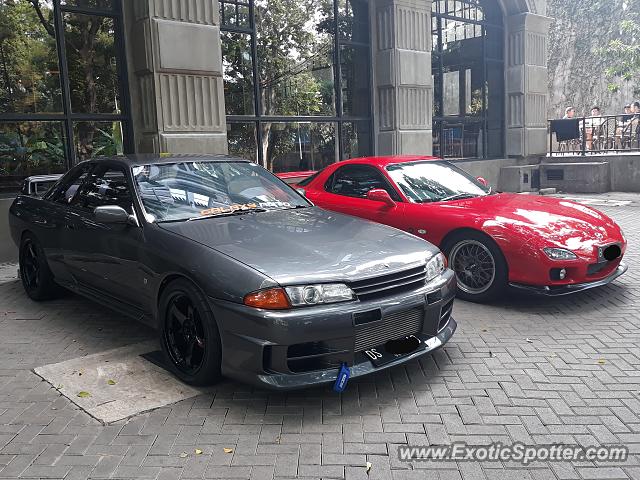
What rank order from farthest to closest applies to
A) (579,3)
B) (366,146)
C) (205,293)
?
(579,3) → (366,146) → (205,293)

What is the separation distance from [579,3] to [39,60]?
31480 mm

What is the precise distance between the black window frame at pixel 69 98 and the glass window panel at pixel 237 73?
1.93 metres

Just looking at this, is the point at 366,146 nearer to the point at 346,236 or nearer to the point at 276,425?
the point at 346,236

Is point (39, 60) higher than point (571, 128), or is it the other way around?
point (39, 60)

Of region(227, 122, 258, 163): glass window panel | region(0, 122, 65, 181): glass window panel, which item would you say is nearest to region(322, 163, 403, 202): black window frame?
region(227, 122, 258, 163): glass window panel

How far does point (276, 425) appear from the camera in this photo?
11.3ft

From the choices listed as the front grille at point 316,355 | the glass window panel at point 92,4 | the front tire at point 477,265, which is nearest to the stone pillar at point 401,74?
the glass window panel at point 92,4

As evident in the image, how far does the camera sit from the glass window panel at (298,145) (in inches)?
464

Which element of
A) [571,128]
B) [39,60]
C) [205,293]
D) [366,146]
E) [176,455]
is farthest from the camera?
[571,128]

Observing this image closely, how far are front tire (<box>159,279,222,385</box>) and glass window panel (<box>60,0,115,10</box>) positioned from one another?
276 inches

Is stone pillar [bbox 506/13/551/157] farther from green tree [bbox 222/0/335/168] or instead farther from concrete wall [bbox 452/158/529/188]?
green tree [bbox 222/0/335/168]

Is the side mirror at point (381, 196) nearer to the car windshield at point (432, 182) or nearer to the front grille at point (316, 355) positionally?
the car windshield at point (432, 182)

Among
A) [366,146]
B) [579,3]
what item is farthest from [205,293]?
[579,3]

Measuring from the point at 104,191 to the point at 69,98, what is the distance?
16.1 ft
